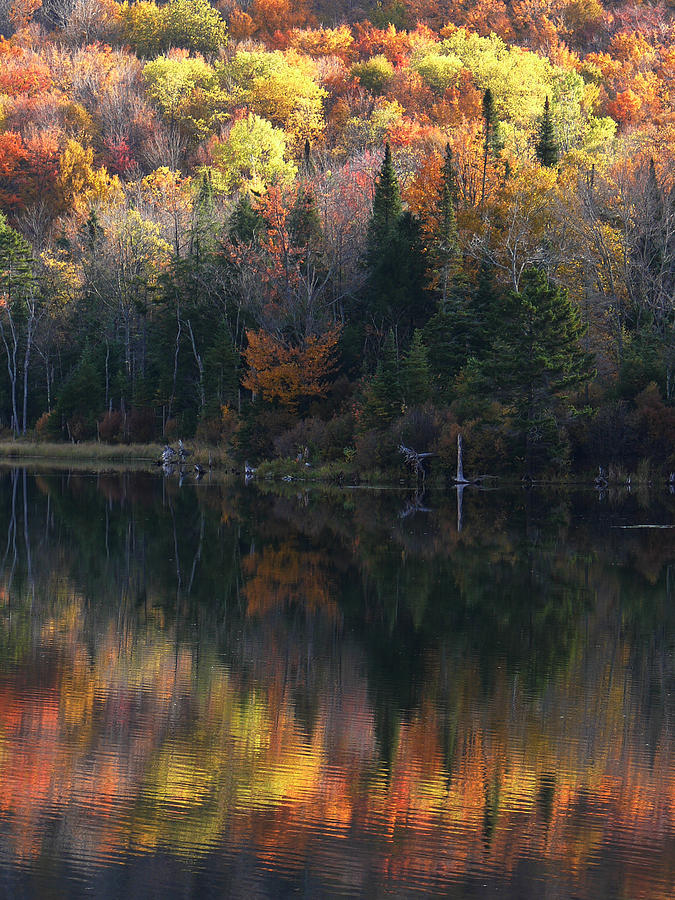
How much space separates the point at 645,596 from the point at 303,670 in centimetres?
773

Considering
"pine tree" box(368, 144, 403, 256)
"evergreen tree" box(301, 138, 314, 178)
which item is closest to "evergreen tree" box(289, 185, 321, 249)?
"pine tree" box(368, 144, 403, 256)

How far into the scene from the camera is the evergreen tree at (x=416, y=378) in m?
52.2

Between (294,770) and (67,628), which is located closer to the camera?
(294,770)

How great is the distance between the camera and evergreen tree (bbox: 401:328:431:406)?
52.2m

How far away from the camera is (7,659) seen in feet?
49.8

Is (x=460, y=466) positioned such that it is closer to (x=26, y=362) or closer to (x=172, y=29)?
(x=26, y=362)

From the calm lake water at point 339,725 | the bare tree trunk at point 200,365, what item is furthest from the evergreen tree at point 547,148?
the calm lake water at point 339,725

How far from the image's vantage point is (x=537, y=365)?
1794 inches

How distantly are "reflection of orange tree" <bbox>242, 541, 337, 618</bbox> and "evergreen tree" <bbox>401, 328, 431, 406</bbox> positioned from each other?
82.7ft

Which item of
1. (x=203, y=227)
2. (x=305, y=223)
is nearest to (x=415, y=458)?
(x=305, y=223)

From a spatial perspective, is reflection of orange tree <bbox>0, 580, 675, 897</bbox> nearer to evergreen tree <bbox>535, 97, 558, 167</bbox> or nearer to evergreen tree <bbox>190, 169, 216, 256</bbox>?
evergreen tree <bbox>535, 97, 558, 167</bbox>

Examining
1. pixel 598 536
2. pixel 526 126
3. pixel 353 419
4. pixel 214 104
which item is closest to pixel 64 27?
pixel 214 104

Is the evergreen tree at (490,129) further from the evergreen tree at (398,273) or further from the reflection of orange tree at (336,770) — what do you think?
the reflection of orange tree at (336,770)

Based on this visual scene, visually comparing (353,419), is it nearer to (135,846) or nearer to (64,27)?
(135,846)
